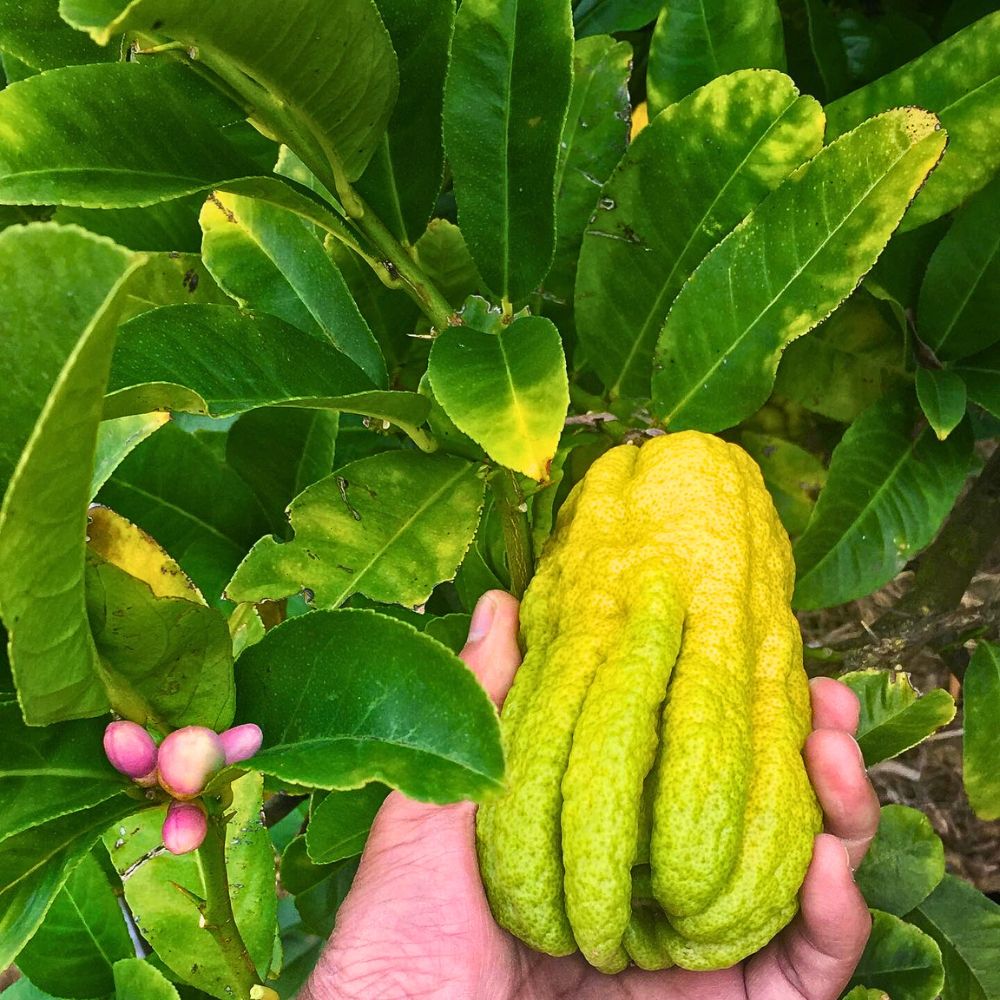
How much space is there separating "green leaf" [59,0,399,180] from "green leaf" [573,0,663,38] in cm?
64

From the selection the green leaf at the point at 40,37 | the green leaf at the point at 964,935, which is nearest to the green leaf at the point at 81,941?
the green leaf at the point at 40,37

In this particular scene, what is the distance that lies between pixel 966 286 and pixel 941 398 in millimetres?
→ 159

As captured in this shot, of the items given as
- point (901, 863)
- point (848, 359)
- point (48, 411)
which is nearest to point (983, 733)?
point (901, 863)

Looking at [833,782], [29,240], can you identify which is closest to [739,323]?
[833,782]

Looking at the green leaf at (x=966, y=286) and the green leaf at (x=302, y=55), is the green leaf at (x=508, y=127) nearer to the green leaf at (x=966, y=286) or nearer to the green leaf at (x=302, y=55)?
the green leaf at (x=302, y=55)

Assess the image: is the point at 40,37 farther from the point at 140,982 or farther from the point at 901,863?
the point at 901,863

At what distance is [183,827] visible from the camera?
0.70 metres

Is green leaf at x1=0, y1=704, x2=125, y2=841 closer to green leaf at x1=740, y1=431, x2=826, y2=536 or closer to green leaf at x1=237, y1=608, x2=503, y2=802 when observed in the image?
green leaf at x1=237, y1=608, x2=503, y2=802

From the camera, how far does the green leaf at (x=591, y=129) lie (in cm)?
112

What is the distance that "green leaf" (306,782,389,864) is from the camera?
3.60 feet

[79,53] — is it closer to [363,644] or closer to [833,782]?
[363,644]

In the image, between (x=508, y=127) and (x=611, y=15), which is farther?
(x=611, y=15)

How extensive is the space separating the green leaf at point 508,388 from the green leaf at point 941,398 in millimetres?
531

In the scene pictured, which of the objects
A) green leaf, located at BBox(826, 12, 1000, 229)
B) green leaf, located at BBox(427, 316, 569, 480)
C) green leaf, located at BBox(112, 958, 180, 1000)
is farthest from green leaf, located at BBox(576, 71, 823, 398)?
green leaf, located at BBox(112, 958, 180, 1000)
